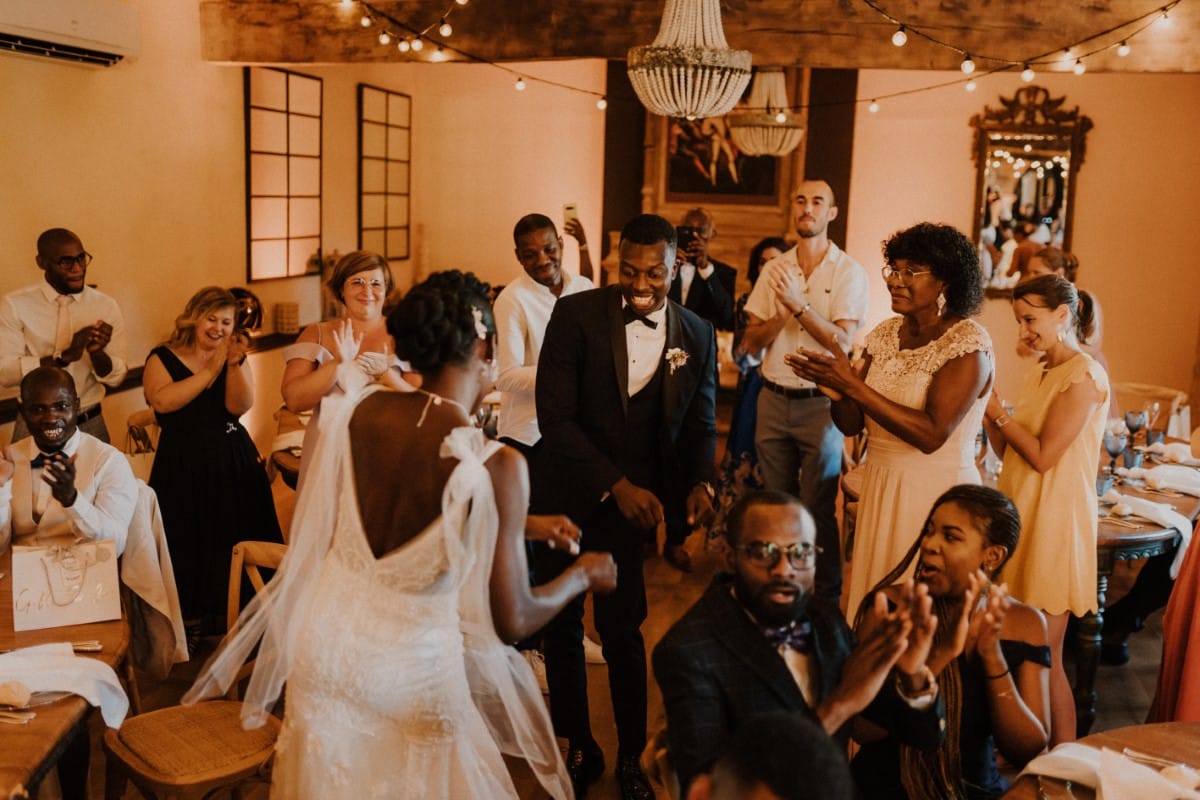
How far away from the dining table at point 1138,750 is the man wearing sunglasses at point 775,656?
20 cm

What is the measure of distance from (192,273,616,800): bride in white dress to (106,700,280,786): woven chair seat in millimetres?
159

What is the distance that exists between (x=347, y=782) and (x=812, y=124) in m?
8.28

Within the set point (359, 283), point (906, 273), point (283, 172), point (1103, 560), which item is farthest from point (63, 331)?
point (1103, 560)

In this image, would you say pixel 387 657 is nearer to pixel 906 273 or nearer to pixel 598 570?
pixel 598 570

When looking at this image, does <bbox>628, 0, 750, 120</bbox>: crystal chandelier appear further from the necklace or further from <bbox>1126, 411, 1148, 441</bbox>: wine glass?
the necklace

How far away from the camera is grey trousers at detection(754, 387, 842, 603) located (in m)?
4.94

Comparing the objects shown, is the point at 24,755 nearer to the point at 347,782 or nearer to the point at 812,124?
the point at 347,782

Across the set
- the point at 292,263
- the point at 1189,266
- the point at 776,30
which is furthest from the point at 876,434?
the point at 1189,266

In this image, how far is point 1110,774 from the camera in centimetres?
200

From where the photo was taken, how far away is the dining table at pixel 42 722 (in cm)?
199

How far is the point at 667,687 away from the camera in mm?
2066

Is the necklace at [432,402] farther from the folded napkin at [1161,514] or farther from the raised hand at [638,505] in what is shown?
the folded napkin at [1161,514]

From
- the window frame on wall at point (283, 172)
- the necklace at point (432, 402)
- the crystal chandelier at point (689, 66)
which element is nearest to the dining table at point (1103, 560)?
the crystal chandelier at point (689, 66)

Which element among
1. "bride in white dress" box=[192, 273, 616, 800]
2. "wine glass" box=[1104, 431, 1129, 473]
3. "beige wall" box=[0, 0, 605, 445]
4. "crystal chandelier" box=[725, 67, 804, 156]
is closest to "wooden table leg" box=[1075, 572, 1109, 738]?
"wine glass" box=[1104, 431, 1129, 473]
